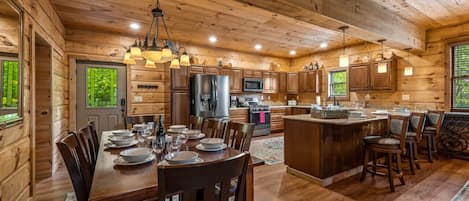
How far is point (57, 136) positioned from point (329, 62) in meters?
6.60

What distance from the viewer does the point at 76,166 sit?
4.61 feet

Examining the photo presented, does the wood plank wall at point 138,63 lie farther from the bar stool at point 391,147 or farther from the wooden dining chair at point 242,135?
the bar stool at point 391,147

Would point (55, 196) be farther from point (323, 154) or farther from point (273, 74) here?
point (273, 74)

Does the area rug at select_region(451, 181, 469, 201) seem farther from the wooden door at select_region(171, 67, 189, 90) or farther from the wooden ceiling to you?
the wooden door at select_region(171, 67, 189, 90)

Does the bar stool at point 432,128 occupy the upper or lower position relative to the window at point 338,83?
lower

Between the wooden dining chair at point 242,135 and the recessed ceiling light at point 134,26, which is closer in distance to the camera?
the wooden dining chair at point 242,135

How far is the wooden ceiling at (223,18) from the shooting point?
3438 millimetres

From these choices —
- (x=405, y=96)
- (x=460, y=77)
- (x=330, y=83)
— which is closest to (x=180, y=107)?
(x=330, y=83)

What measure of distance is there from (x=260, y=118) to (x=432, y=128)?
12.0 feet

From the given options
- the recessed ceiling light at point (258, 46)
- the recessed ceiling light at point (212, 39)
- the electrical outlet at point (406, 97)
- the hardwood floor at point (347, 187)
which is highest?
the recessed ceiling light at point (258, 46)

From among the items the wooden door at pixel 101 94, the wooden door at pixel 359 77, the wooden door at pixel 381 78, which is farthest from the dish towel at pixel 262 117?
the wooden door at pixel 101 94

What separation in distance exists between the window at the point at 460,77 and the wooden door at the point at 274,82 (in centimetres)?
410

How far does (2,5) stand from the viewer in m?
1.75

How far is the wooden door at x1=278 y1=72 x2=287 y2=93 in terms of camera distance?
7449 mm
